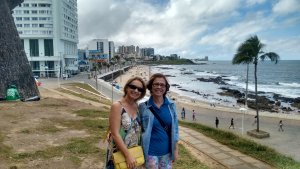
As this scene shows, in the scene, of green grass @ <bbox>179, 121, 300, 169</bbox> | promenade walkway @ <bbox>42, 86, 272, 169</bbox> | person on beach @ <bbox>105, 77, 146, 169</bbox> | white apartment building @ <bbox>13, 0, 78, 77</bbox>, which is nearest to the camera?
person on beach @ <bbox>105, 77, 146, 169</bbox>

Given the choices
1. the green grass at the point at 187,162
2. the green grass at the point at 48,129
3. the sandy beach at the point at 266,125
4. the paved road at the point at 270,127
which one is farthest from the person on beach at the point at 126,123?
the paved road at the point at 270,127

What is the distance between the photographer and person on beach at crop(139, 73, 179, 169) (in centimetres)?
379

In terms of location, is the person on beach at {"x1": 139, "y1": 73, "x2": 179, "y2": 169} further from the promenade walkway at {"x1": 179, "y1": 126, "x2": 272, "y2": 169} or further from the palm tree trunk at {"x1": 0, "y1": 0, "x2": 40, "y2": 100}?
the palm tree trunk at {"x1": 0, "y1": 0, "x2": 40, "y2": 100}

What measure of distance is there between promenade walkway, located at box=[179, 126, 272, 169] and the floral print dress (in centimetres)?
439

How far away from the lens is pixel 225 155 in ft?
28.3

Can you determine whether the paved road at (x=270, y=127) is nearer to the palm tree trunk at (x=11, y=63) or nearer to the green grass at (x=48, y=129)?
the green grass at (x=48, y=129)

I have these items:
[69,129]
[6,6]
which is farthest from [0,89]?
[69,129]

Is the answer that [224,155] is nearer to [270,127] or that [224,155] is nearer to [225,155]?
[225,155]

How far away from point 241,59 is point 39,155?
2238 centimetres

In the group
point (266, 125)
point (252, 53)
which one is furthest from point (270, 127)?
point (252, 53)

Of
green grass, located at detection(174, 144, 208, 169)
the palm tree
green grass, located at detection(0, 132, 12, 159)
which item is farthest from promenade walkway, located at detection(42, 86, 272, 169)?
the palm tree

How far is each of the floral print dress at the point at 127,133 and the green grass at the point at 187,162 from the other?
3.54 meters

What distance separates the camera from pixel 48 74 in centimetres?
7406

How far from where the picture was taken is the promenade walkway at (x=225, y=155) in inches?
306
